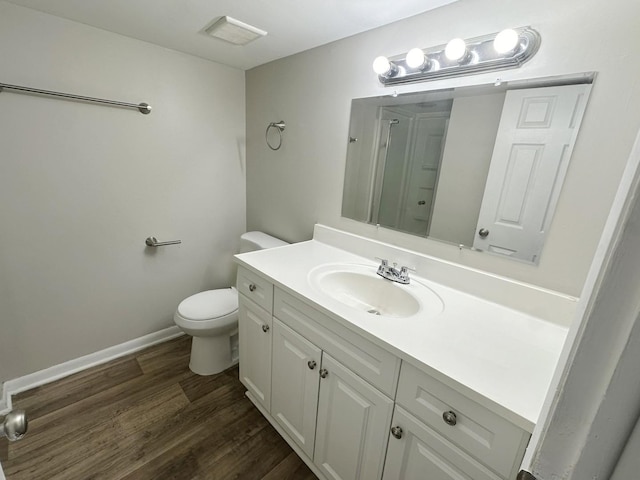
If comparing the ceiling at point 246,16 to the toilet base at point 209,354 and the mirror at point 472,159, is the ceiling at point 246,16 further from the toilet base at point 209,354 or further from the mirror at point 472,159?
the toilet base at point 209,354

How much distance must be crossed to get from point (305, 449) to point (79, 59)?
225cm

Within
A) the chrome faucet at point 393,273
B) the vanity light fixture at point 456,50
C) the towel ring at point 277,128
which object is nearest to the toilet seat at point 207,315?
the chrome faucet at point 393,273

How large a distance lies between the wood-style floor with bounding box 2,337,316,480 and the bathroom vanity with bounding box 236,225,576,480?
15cm

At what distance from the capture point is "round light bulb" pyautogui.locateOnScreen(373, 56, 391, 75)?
50.5 inches

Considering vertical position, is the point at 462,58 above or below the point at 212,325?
above

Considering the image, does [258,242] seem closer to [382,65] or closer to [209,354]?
[209,354]

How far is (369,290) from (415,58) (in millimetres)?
1023

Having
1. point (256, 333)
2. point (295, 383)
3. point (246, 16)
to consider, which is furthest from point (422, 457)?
point (246, 16)

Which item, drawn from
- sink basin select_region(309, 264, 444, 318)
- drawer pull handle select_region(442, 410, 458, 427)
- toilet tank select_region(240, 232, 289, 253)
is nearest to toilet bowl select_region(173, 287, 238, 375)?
toilet tank select_region(240, 232, 289, 253)

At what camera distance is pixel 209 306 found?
1.80 metres

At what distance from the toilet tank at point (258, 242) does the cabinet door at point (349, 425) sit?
1.01 m

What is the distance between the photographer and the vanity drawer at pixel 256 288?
131 cm

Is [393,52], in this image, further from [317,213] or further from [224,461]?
[224,461]

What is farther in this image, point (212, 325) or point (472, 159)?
point (212, 325)
